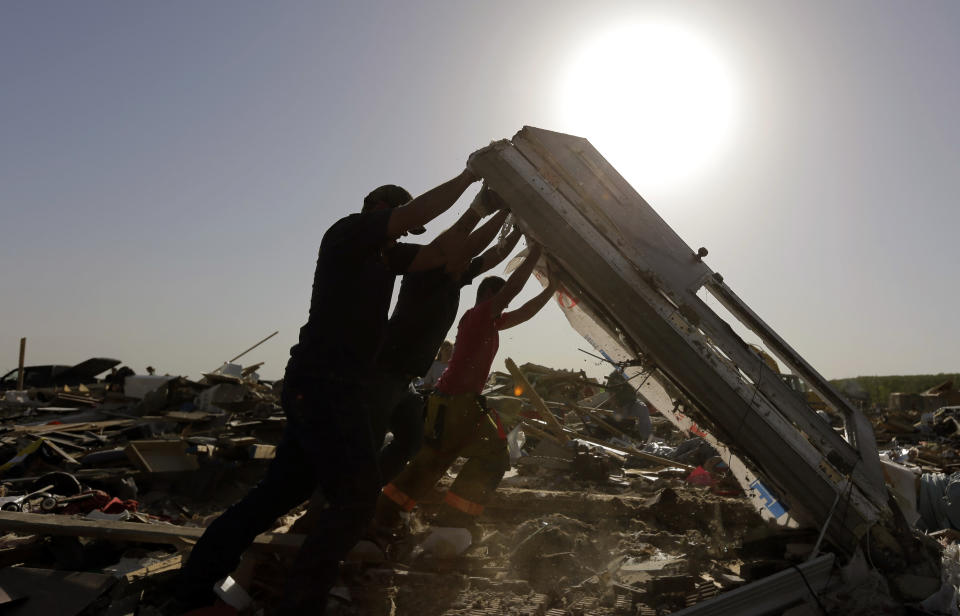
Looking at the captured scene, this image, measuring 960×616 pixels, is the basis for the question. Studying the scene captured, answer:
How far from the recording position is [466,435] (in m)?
3.41

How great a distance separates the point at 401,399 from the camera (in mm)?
3002

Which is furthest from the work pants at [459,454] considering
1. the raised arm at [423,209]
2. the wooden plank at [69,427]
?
the wooden plank at [69,427]

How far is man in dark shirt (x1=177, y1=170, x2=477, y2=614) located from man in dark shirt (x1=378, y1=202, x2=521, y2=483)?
1.97ft

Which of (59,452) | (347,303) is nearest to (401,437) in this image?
(347,303)

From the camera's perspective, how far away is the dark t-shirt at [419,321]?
2902 millimetres

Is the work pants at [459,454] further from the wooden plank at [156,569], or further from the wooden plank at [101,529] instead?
the wooden plank at [156,569]

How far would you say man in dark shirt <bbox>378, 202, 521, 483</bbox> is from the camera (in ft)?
9.46

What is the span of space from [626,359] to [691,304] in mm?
1106

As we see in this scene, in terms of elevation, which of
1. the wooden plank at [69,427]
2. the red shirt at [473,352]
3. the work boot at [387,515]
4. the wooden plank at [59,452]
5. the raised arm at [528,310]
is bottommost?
the wooden plank at [59,452]

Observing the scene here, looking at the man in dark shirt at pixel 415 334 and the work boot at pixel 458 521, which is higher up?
the man in dark shirt at pixel 415 334

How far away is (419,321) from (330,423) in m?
1.05

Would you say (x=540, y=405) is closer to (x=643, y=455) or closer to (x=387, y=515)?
(x=643, y=455)

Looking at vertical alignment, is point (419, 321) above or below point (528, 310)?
below

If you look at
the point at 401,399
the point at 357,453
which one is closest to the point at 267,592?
the point at 357,453
